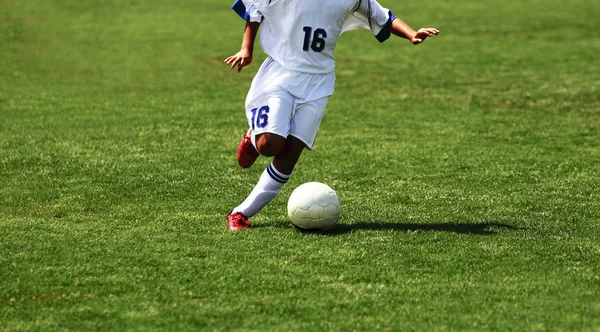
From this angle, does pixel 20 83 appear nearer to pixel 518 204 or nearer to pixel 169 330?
pixel 518 204

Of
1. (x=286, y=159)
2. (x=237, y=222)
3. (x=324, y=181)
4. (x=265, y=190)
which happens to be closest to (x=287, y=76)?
(x=286, y=159)

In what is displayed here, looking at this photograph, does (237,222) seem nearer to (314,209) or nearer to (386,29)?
(314,209)

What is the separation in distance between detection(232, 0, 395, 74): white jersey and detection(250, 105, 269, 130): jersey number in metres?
0.40

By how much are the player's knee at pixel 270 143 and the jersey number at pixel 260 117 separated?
9cm

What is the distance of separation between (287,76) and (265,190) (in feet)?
3.09

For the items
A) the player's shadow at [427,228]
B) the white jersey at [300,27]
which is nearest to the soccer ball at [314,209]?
the player's shadow at [427,228]

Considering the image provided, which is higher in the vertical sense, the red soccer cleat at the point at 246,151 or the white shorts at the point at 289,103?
the white shorts at the point at 289,103

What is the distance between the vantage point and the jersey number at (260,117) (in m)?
6.95

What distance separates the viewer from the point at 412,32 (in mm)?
7309

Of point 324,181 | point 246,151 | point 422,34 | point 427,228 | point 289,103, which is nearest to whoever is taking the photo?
point 289,103

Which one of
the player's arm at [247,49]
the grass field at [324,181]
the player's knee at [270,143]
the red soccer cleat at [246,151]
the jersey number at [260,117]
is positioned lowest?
the grass field at [324,181]

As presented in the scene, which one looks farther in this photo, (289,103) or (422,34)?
(422,34)

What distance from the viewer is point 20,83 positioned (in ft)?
49.2

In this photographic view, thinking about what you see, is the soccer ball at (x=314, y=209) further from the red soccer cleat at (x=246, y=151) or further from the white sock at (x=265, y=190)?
the red soccer cleat at (x=246, y=151)
